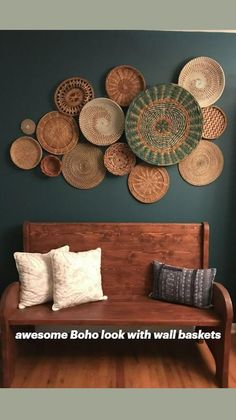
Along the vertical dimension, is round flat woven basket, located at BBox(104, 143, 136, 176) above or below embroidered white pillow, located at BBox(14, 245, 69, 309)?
above

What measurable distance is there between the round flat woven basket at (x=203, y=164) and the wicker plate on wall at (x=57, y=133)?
927 mm

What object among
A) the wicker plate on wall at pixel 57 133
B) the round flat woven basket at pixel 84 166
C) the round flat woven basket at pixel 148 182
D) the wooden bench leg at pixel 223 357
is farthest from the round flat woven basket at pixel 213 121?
the wooden bench leg at pixel 223 357

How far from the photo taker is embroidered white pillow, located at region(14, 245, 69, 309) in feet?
8.43

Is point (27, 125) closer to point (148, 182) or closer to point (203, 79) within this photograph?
point (148, 182)

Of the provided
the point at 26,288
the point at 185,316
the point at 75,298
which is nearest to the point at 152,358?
the point at 185,316

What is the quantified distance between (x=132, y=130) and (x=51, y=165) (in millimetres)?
723

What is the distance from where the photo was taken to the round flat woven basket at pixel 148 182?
9.52 ft

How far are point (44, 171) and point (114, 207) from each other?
651mm

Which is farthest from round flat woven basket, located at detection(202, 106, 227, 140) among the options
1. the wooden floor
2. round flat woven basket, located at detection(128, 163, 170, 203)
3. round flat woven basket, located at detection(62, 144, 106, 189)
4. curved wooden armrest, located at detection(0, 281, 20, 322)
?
curved wooden armrest, located at detection(0, 281, 20, 322)

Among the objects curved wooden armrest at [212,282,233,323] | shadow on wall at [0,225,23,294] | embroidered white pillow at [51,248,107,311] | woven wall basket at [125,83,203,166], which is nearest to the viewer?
curved wooden armrest at [212,282,233,323]

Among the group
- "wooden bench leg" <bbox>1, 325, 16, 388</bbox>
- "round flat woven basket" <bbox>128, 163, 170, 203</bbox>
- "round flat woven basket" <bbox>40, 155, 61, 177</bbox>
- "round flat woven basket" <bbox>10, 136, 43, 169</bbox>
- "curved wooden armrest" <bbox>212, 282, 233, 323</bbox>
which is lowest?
"wooden bench leg" <bbox>1, 325, 16, 388</bbox>

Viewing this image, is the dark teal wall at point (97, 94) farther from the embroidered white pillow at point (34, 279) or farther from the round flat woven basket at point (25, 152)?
the embroidered white pillow at point (34, 279)

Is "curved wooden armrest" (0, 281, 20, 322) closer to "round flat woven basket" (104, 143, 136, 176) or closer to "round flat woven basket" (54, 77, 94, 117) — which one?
"round flat woven basket" (104, 143, 136, 176)

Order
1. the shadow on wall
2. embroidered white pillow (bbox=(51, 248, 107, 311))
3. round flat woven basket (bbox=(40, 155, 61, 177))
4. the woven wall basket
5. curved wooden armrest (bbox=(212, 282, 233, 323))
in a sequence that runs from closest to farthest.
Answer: curved wooden armrest (bbox=(212, 282, 233, 323)), embroidered white pillow (bbox=(51, 248, 107, 311)), the woven wall basket, round flat woven basket (bbox=(40, 155, 61, 177)), the shadow on wall
